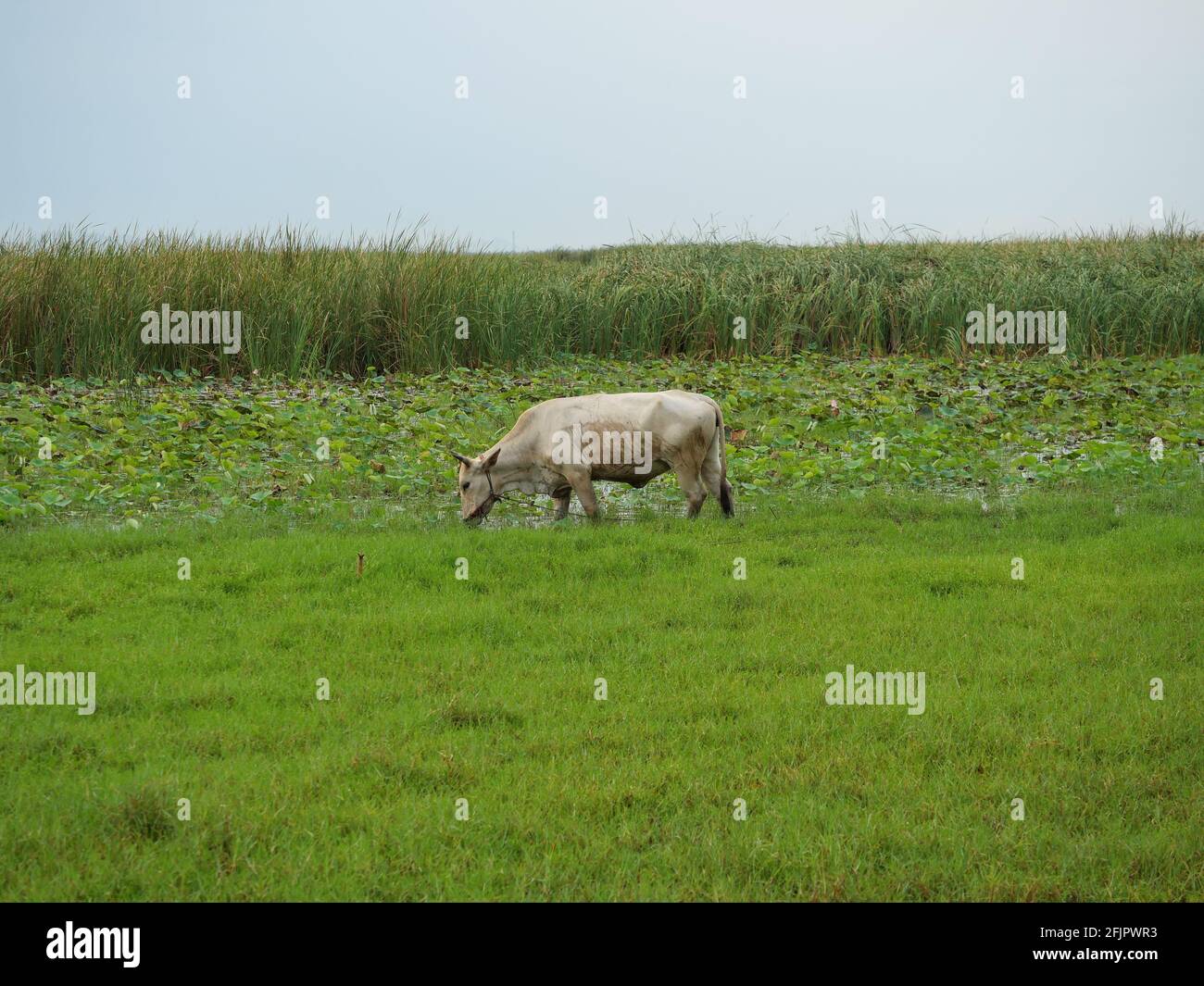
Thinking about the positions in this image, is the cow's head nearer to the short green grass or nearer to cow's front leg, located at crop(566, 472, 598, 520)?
the short green grass

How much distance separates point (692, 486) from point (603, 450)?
0.89m

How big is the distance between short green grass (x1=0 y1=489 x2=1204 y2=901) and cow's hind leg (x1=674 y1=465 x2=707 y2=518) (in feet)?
1.37

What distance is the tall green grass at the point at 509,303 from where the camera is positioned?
19.8m

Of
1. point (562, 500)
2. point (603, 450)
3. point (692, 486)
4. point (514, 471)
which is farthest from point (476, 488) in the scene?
point (692, 486)

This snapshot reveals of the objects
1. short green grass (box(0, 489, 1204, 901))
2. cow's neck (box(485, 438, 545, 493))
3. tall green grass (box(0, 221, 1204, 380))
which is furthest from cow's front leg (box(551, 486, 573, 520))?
tall green grass (box(0, 221, 1204, 380))

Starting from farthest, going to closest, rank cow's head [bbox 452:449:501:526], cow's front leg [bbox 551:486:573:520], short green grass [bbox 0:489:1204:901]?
cow's front leg [bbox 551:486:573:520], cow's head [bbox 452:449:501:526], short green grass [bbox 0:489:1204:901]

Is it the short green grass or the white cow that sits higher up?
the white cow

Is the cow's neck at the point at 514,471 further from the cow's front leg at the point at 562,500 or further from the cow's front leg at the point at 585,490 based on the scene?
the cow's front leg at the point at 585,490

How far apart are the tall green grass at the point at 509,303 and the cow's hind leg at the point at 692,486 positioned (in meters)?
10.3

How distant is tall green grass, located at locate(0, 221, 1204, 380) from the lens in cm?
1977

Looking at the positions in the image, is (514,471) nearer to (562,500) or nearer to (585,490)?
(562,500)

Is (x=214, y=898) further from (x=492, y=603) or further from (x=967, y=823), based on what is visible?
(x=492, y=603)

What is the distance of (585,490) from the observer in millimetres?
10930

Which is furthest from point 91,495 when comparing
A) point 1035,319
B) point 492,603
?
point 1035,319
